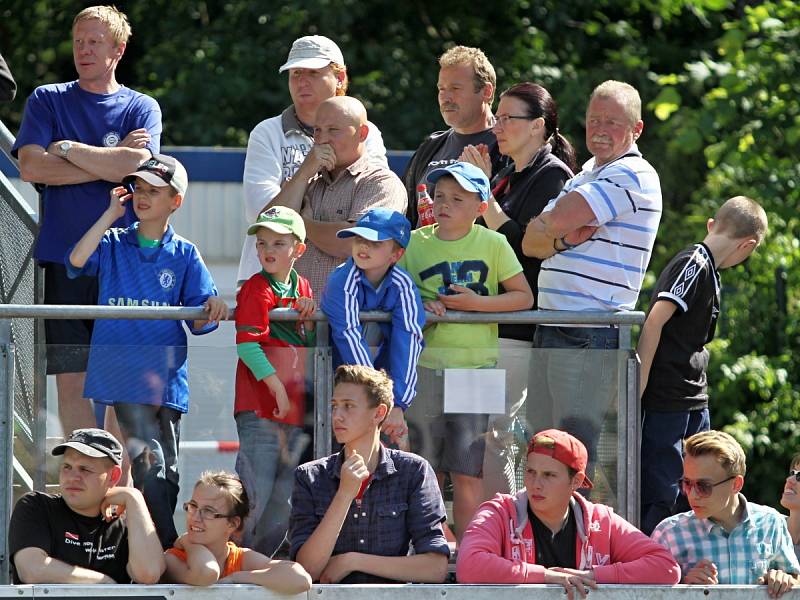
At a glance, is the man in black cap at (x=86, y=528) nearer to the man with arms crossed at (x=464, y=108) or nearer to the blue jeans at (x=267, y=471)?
the blue jeans at (x=267, y=471)

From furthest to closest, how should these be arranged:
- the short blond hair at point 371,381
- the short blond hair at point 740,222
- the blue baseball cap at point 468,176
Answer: the short blond hair at point 740,222
the blue baseball cap at point 468,176
the short blond hair at point 371,381

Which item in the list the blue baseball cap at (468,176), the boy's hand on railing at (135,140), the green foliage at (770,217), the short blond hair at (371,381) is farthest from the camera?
the green foliage at (770,217)

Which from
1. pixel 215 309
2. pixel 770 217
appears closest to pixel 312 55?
pixel 215 309

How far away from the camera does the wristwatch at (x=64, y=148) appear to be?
291 inches

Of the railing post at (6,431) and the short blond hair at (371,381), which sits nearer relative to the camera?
the short blond hair at (371,381)

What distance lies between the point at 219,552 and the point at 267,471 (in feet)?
1.36

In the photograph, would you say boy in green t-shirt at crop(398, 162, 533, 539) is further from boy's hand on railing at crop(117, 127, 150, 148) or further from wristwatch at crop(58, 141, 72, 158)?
wristwatch at crop(58, 141, 72, 158)

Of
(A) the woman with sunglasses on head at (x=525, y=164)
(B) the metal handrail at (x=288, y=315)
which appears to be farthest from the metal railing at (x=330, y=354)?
(A) the woman with sunglasses on head at (x=525, y=164)

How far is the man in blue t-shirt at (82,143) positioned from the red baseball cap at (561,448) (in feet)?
6.89

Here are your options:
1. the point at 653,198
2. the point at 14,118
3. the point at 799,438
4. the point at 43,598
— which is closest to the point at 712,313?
the point at 653,198

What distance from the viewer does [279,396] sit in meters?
6.64

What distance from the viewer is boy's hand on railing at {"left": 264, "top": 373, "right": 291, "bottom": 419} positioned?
6.62m

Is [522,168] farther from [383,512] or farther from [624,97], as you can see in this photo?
[383,512]

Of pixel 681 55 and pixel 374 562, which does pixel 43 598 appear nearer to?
pixel 374 562
